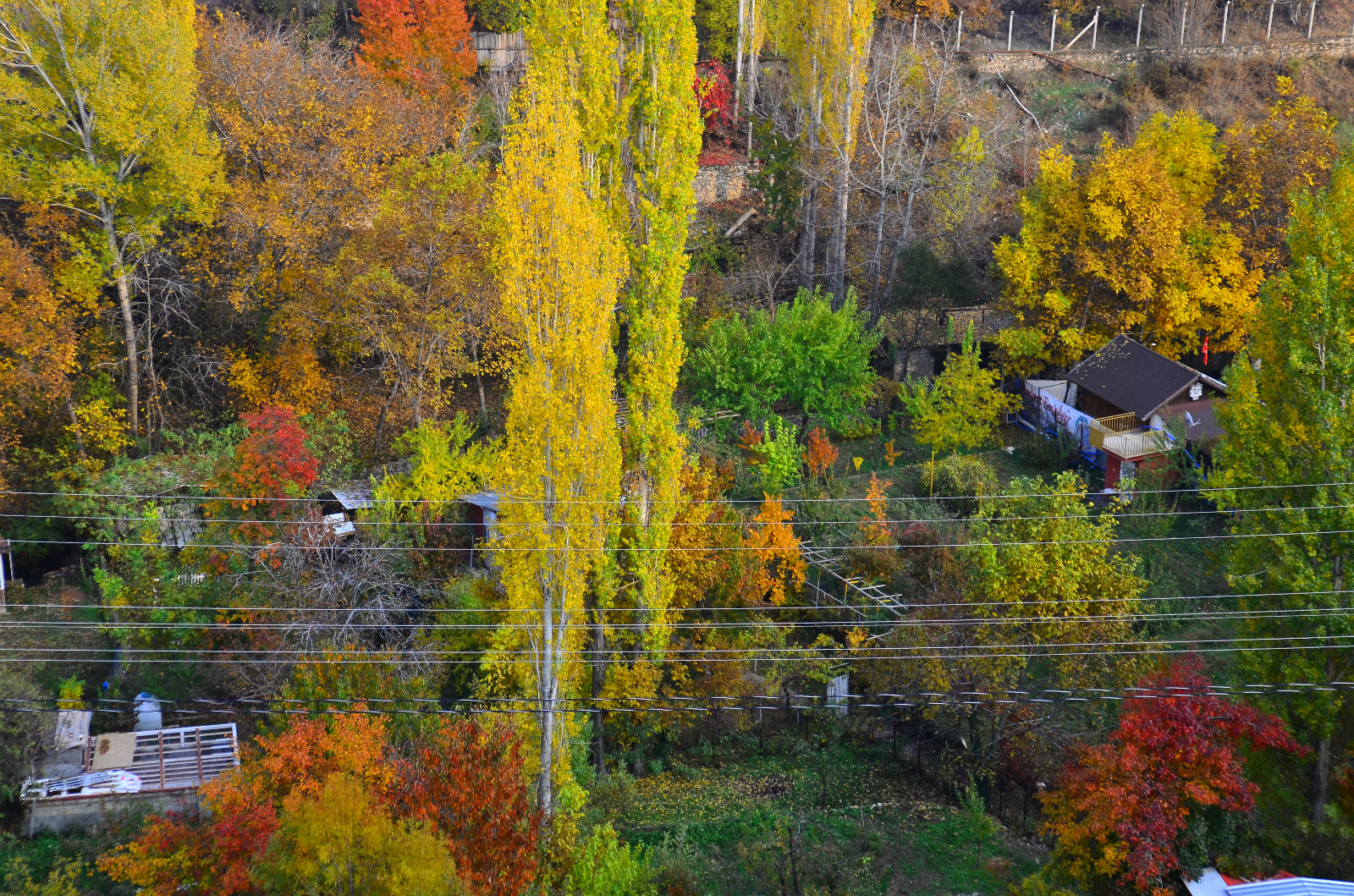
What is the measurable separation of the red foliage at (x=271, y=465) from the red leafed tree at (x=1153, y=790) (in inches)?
606

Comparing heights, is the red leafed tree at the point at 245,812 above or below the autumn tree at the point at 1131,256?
below

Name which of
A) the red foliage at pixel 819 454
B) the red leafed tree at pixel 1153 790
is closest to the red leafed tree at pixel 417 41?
the red foliage at pixel 819 454

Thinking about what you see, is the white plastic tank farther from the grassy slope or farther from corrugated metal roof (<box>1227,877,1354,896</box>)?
corrugated metal roof (<box>1227,877,1354,896</box>)

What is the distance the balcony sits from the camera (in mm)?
26484

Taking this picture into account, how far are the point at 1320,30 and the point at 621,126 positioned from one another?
41.5 metres

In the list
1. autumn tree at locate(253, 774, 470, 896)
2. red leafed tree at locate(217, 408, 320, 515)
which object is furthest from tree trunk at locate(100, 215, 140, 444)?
autumn tree at locate(253, 774, 470, 896)

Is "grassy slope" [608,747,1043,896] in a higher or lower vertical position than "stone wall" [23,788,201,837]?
lower

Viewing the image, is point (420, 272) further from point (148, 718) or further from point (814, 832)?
point (814, 832)

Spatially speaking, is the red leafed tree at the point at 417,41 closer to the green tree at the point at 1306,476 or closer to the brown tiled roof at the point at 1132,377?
the brown tiled roof at the point at 1132,377

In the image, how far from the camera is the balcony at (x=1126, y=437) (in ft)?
86.9

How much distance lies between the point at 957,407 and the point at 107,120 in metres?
22.5

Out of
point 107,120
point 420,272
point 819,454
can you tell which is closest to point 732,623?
point 819,454

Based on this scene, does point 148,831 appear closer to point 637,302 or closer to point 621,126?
point 637,302

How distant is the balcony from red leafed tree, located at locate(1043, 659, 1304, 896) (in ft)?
41.9
